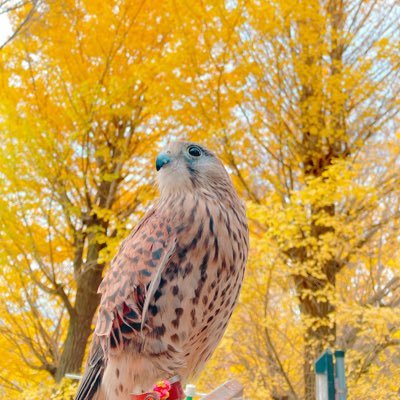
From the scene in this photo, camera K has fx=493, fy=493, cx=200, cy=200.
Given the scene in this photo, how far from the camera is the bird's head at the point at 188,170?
56.1 inches

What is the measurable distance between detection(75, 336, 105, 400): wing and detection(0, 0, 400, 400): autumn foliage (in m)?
3.27

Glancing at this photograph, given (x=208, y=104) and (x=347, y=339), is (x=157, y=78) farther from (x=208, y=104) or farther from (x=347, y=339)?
(x=347, y=339)

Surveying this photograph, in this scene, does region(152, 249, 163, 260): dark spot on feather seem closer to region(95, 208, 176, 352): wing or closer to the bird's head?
region(95, 208, 176, 352): wing

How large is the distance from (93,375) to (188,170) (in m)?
0.64

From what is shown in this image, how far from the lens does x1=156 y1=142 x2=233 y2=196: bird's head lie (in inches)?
56.1

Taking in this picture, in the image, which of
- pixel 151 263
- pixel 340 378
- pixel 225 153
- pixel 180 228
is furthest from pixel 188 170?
pixel 225 153

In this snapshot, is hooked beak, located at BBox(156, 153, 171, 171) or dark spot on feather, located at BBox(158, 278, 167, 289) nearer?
dark spot on feather, located at BBox(158, 278, 167, 289)

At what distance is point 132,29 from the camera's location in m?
6.14

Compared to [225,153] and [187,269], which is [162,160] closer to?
[187,269]

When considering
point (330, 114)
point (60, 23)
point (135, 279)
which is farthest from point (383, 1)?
point (135, 279)

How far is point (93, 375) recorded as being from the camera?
139cm

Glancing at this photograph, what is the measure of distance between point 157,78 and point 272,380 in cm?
364

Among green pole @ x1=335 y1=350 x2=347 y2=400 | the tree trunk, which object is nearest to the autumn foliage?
the tree trunk

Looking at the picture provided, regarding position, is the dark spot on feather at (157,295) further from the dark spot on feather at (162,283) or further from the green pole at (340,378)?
the green pole at (340,378)
